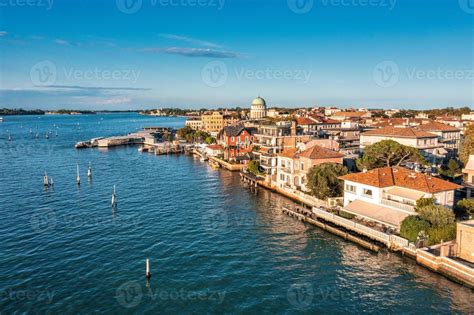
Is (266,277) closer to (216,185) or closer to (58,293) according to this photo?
(58,293)

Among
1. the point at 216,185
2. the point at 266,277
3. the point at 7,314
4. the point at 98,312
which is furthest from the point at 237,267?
the point at 216,185

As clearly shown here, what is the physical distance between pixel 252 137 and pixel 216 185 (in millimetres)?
30960

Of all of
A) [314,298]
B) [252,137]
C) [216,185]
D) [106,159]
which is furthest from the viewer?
[106,159]

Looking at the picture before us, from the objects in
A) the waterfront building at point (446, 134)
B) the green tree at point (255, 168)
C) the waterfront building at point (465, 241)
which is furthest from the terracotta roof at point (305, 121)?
the waterfront building at point (465, 241)

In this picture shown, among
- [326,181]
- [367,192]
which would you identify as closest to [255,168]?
[326,181]

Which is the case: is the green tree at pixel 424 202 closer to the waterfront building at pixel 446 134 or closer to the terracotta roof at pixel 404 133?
the terracotta roof at pixel 404 133

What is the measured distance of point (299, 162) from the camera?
55.4 metres

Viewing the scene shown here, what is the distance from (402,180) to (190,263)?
83.0 feet

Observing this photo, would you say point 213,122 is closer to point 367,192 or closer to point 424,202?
point 367,192

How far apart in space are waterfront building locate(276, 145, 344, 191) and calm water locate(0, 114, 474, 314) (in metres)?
3.74

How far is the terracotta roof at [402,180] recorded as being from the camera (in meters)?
37.3

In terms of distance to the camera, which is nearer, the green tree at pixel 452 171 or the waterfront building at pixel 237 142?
the green tree at pixel 452 171

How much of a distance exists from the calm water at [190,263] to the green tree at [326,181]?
624 cm

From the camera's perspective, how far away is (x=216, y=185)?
65.6m
